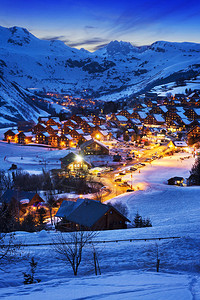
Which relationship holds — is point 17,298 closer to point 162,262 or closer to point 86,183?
point 162,262

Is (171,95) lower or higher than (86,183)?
higher

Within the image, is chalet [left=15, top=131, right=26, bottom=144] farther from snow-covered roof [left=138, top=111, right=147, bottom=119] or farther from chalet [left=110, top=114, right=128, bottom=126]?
snow-covered roof [left=138, top=111, right=147, bottom=119]

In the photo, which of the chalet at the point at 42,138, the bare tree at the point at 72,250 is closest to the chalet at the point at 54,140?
the chalet at the point at 42,138

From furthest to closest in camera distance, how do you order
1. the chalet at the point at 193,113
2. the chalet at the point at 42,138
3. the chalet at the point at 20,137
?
the chalet at the point at 193,113 < the chalet at the point at 20,137 < the chalet at the point at 42,138

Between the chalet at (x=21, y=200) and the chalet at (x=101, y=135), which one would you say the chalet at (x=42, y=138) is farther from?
the chalet at (x=21, y=200)

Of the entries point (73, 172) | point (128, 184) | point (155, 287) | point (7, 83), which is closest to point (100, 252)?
point (155, 287)

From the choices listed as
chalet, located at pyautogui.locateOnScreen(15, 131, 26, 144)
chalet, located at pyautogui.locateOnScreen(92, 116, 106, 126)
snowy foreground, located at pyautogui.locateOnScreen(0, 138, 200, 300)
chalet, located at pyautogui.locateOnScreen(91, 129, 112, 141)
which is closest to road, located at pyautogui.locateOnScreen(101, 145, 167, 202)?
snowy foreground, located at pyautogui.locateOnScreen(0, 138, 200, 300)
